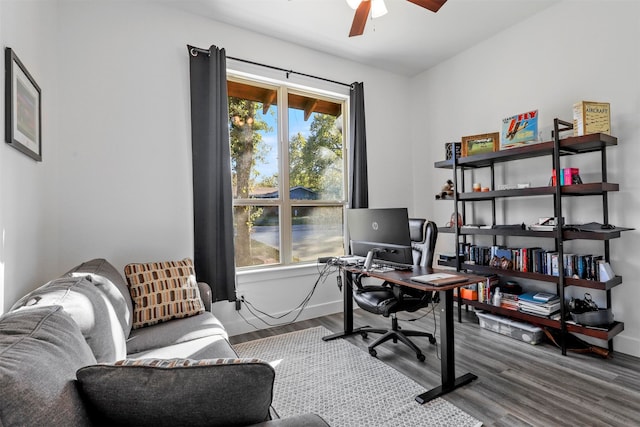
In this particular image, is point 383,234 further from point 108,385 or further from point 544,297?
point 108,385

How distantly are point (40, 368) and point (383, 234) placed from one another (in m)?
2.10

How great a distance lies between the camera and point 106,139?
2551mm

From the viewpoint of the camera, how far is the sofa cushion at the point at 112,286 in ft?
5.48

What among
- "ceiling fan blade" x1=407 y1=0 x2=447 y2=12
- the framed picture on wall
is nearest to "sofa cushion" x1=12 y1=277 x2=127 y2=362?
the framed picture on wall

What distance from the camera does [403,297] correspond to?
8.05ft

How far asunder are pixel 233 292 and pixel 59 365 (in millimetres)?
2158

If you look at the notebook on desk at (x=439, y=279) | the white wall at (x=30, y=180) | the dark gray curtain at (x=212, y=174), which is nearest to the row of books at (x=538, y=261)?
the notebook on desk at (x=439, y=279)

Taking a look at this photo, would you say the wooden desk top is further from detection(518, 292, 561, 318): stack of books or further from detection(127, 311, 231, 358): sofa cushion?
detection(127, 311, 231, 358): sofa cushion

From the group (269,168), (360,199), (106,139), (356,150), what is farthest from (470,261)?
(106,139)

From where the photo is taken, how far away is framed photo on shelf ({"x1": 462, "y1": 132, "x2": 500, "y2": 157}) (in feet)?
10.2

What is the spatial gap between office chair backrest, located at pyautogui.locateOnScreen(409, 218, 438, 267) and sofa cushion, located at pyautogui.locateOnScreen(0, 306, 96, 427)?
230cm

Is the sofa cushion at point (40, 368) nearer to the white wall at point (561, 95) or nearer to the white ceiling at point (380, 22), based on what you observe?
the white ceiling at point (380, 22)

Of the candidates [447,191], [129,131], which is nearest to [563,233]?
[447,191]

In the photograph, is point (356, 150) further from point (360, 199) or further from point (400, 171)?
point (400, 171)
